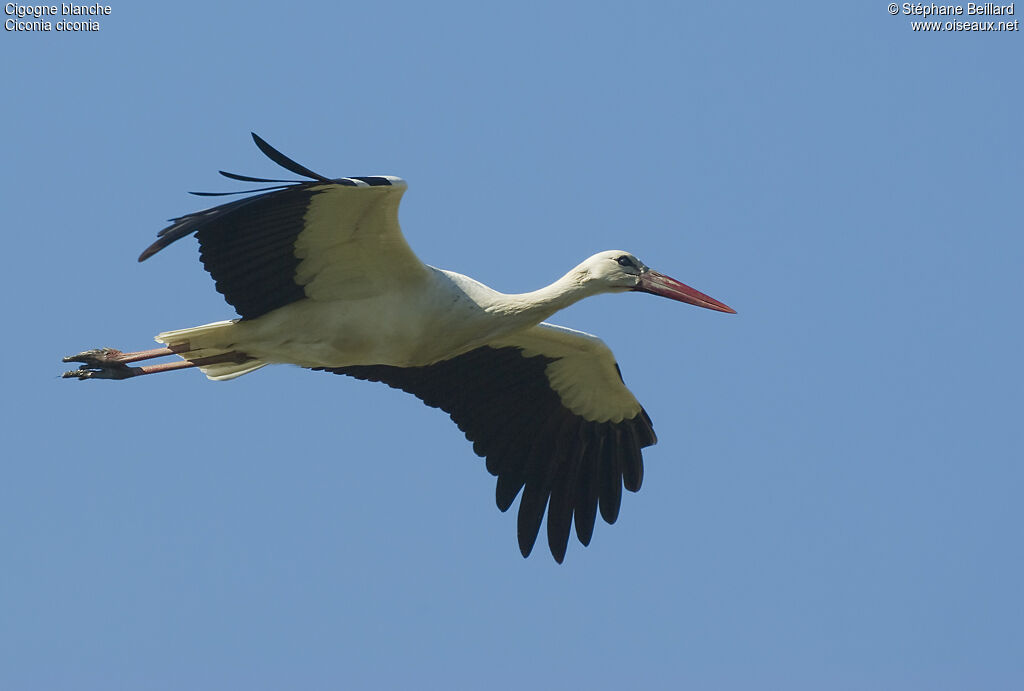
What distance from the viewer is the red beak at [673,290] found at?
31.6 ft

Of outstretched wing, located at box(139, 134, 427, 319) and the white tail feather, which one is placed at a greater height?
outstretched wing, located at box(139, 134, 427, 319)

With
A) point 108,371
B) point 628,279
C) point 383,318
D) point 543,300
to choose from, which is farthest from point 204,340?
point 628,279

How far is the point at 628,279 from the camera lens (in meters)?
9.57

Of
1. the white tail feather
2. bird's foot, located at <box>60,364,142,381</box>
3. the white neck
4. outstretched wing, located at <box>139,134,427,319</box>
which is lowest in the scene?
bird's foot, located at <box>60,364,142,381</box>

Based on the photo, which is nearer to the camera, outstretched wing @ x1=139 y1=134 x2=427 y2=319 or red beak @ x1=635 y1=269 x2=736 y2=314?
outstretched wing @ x1=139 y1=134 x2=427 y2=319

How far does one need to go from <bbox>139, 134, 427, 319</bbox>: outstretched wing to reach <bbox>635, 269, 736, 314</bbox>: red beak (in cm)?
150

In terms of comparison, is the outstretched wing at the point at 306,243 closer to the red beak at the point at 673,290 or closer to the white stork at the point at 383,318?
the white stork at the point at 383,318

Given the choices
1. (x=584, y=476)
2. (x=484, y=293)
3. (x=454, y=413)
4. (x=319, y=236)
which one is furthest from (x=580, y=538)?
(x=319, y=236)

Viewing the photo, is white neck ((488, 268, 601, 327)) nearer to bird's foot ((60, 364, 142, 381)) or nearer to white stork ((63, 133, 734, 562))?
white stork ((63, 133, 734, 562))

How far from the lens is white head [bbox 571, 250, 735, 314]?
31.0ft

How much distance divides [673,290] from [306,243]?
2414mm

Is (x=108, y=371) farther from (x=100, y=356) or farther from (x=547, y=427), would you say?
(x=547, y=427)

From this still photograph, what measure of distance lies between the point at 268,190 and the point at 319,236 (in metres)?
0.58

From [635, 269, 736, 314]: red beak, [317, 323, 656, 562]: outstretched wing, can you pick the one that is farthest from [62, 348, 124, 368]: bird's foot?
[635, 269, 736, 314]: red beak
